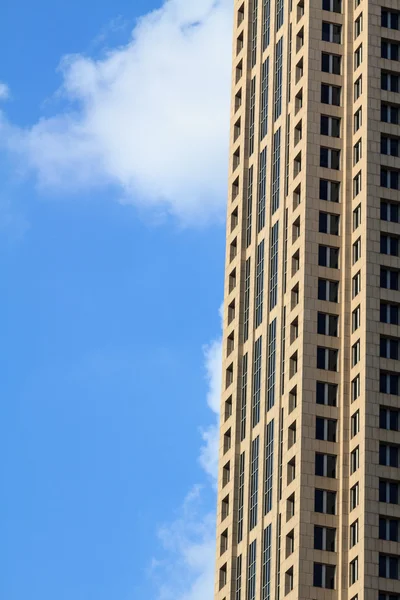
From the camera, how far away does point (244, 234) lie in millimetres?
164875

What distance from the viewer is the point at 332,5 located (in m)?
157

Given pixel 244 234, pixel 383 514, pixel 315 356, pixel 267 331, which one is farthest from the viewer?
pixel 244 234

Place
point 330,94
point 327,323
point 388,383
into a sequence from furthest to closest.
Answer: point 330,94
point 327,323
point 388,383

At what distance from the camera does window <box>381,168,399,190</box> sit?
484 ft

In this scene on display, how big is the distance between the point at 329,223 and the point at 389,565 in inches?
1175

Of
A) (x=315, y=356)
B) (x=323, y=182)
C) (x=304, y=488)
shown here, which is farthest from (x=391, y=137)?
(x=304, y=488)

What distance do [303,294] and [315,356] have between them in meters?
5.18

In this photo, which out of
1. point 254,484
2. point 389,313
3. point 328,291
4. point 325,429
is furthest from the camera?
point 254,484

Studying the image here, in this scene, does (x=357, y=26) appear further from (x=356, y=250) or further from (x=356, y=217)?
(x=356, y=250)

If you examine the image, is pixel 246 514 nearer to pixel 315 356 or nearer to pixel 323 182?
pixel 315 356

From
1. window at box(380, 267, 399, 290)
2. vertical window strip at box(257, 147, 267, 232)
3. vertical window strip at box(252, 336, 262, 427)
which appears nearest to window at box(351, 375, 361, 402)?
window at box(380, 267, 399, 290)

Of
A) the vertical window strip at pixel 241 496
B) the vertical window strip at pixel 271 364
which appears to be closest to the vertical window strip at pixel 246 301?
the vertical window strip at pixel 271 364

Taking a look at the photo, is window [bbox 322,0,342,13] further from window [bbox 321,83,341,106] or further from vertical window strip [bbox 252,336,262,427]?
vertical window strip [bbox 252,336,262,427]

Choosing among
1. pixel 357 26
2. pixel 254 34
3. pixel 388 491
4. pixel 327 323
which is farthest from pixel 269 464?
pixel 254 34
